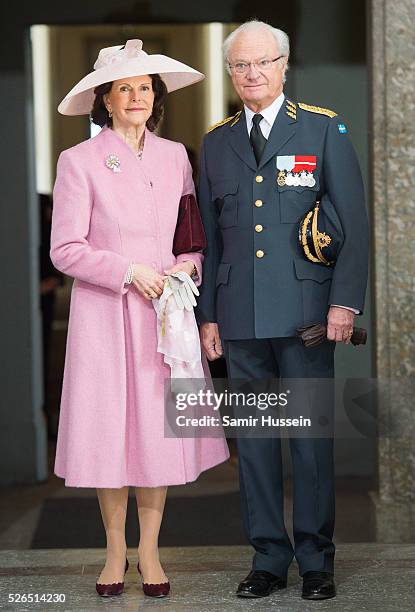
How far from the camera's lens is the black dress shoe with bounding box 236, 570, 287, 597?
12.9 ft

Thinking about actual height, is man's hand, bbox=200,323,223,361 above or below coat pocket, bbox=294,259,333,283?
below

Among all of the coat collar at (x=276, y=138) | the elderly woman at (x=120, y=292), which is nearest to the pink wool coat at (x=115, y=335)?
the elderly woman at (x=120, y=292)

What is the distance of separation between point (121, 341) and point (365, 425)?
6.25 ft

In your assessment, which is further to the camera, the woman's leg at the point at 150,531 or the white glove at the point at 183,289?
the woman's leg at the point at 150,531

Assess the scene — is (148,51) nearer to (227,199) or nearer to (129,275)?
(227,199)

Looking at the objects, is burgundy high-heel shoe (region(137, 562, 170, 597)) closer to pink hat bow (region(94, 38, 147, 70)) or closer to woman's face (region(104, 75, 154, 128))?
woman's face (region(104, 75, 154, 128))

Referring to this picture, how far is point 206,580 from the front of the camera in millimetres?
4156

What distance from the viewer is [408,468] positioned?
5277 mm

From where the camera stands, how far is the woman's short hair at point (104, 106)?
3926mm

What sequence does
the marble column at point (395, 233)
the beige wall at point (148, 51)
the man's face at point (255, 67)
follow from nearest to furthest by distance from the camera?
the man's face at point (255, 67) → the marble column at point (395, 233) → the beige wall at point (148, 51)

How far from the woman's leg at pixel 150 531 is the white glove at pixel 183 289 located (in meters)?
0.61

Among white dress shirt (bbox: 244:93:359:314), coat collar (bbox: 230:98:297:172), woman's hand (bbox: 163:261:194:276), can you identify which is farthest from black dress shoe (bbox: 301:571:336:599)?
white dress shirt (bbox: 244:93:359:314)

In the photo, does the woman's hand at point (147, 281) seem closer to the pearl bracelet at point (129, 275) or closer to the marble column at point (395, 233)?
the pearl bracelet at point (129, 275)

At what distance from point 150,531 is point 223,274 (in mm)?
859
